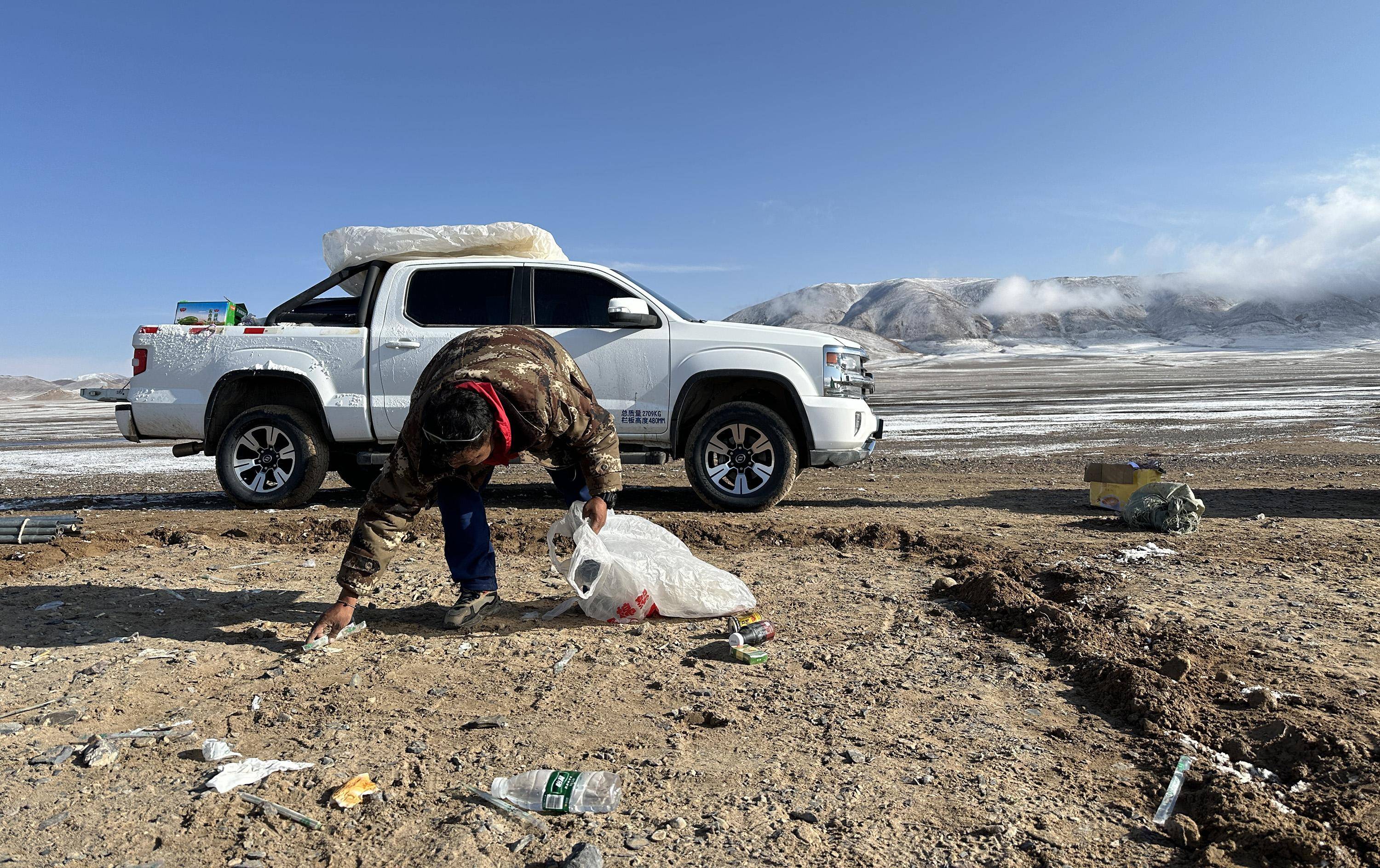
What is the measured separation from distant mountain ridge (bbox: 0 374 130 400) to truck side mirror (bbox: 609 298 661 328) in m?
58.8

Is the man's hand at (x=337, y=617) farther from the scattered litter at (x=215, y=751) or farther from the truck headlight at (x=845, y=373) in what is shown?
the truck headlight at (x=845, y=373)

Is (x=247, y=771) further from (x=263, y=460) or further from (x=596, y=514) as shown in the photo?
(x=263, y=460)

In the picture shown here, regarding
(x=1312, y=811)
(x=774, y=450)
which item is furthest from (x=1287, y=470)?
(x=1312, y=811)

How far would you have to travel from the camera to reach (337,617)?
3.46 meters

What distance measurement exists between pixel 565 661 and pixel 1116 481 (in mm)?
5070

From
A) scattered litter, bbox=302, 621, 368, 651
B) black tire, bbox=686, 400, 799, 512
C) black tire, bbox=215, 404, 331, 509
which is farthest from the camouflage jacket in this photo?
black tire, bbox=215, 404, 331, 509

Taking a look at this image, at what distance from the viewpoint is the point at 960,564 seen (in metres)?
5.00

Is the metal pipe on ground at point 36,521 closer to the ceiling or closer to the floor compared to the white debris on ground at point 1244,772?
closer to the ceiling

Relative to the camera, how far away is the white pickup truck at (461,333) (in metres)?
6.89

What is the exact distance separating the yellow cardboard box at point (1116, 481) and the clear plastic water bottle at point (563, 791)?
17.5 feet

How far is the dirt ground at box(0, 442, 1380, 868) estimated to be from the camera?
2.16 meters

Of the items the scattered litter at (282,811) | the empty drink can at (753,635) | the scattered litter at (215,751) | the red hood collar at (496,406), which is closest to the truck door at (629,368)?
the empty drink can at (753,635)

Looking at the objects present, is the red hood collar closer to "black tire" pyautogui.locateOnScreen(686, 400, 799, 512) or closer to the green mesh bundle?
"black tire" pyautogui.locateOnScreen(686, 400, 799, 512)

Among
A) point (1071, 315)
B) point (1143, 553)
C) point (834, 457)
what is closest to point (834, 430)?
point (834, 457)
